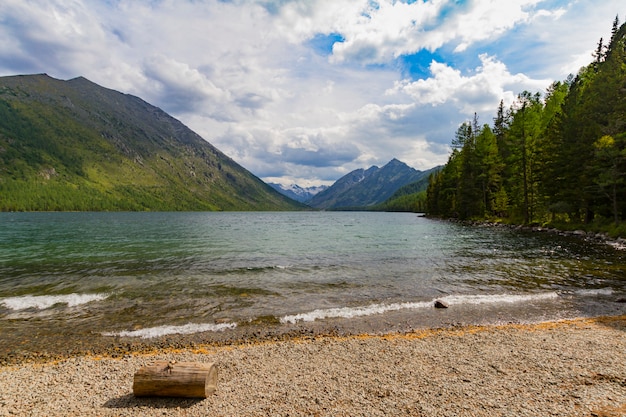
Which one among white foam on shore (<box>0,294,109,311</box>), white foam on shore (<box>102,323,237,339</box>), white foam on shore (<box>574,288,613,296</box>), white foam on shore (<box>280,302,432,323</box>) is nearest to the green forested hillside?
white foam on shore (<box>574,288,613,296</box>)

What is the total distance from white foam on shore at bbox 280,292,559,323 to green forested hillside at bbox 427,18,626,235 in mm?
30366

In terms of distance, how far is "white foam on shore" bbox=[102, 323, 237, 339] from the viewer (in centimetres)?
1312

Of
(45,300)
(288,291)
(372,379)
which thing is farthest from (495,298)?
(45,300)

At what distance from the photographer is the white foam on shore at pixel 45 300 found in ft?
54.5

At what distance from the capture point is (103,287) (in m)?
20.3

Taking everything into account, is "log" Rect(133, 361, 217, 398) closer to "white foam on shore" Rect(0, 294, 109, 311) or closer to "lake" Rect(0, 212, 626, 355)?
"lake" Rect(0, 212, 626, 355)

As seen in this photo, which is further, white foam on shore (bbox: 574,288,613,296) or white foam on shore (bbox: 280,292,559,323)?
white foam on shore (bbox: 574,288,613,296)

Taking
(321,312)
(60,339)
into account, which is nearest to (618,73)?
(321,312)

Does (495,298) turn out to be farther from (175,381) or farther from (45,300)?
(45,300)

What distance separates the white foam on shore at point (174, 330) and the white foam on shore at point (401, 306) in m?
2.94

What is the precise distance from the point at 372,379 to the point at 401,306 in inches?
330

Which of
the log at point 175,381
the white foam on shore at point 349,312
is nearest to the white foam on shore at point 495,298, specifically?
the white foam on shore at point 349,312

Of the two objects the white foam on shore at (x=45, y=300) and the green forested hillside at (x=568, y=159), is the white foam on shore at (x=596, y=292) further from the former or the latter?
the white foam on shore at (x=45, y=300)

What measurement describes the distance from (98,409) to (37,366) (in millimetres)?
4814
